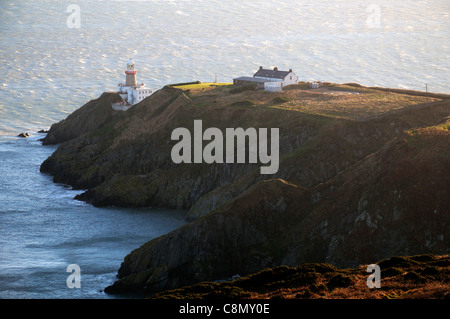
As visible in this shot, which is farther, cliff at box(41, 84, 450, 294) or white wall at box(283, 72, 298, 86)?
white wall at box(283, 72, 298, 86)

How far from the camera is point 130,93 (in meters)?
146

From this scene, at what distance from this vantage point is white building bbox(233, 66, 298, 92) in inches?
5118

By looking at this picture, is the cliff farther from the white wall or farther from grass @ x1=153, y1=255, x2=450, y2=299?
grass @ x1=153, y1=255, x2=450, y2=299

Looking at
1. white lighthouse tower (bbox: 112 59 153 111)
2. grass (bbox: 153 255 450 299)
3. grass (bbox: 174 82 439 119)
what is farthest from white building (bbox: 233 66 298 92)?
grass (bbox: 153 255 450 299)

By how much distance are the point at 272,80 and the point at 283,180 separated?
46274 millimetres

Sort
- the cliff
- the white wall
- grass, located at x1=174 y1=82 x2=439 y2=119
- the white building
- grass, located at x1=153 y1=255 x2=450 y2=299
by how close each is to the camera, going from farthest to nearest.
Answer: the white wall, the white building, grass, located at x1=174 y1=82 x2=439 y2=119, the cliff, grass, located at x1=153 y1=255 x2=450 y2=299

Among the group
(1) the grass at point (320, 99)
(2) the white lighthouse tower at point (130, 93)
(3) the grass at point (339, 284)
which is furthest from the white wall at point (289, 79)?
(3) the grass at point (339, 284)

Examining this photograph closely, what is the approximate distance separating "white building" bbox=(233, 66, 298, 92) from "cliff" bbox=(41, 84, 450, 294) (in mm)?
3486

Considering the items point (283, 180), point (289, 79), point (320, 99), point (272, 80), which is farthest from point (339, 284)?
point (289, 79)

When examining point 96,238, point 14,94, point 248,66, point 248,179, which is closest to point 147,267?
point 96,238

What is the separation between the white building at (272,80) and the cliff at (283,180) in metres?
3.49

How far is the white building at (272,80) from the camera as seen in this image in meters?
130
